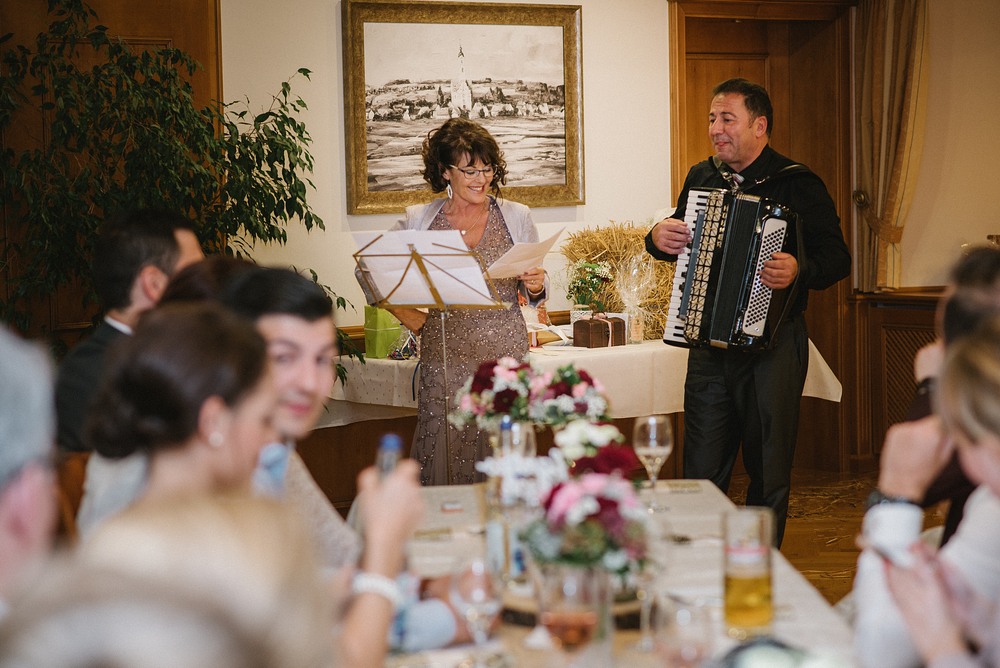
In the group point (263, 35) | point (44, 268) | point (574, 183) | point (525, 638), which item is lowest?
point (525, 638)

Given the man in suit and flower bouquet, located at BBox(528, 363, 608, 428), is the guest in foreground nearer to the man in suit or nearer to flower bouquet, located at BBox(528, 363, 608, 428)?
flower bouquet, located at BBox(528, 363, 608, 428)

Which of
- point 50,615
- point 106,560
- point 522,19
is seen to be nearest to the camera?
point 50,615

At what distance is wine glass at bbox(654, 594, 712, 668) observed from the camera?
4.98 ft

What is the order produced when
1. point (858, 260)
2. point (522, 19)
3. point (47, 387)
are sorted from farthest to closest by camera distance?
point (858, 260) < point (522, 19) < point (47, 387)

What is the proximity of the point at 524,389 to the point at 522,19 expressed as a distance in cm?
→ 378

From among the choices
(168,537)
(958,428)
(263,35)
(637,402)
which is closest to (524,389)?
(958,428)

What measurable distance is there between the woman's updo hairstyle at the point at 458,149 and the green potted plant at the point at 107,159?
658 mm

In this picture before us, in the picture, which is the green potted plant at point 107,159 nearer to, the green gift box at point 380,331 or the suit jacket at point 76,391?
the green gift box at point 380,331

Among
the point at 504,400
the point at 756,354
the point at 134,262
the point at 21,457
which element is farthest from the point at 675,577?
the point at 756,354

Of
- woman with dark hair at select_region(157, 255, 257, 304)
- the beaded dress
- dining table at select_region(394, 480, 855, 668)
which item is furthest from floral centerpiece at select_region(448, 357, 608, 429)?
the beaded dress

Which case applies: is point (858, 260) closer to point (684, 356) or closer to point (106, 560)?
point (684, 356)

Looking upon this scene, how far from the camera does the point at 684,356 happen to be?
5.60 meters

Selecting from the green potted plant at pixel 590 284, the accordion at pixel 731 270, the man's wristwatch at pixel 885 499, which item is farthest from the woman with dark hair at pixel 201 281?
the green potted plant at pixel 590 284

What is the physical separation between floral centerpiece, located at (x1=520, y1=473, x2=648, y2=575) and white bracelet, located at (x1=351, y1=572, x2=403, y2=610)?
0.83ft
